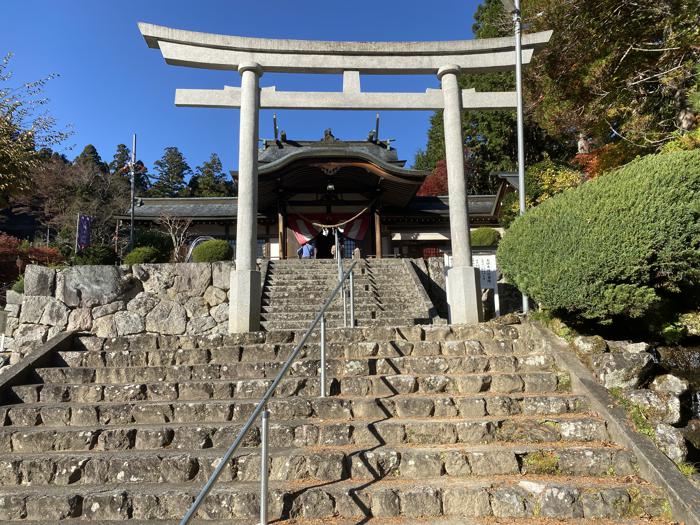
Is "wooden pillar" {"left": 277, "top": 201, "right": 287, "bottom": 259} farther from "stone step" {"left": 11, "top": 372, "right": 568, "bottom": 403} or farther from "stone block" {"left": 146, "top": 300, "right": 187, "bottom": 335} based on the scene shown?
"stone step" {"left": 11, "top": 372, "right": 568, "bottom": 403}

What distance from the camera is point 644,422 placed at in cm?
309

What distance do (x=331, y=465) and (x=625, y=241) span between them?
3.30 metres

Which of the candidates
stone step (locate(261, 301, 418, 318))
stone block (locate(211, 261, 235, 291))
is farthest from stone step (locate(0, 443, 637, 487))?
stone block (locate(211, 261, 235, 291))

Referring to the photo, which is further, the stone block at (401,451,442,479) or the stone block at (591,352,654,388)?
the stone block at (591,352,654,388)

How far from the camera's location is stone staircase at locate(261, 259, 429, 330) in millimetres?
7044

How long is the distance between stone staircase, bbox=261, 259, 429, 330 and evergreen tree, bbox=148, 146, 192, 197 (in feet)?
112

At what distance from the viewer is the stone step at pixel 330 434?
3.24 meters

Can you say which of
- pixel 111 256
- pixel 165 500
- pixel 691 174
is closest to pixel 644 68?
pixel 691 174

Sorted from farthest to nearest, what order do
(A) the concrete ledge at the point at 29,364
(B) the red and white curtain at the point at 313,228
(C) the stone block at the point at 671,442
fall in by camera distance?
(B) the red and white curtain at the point at 313,228, (A) the concrete ledge at the point at 29,364, (C) the stone block at the point at 671,442

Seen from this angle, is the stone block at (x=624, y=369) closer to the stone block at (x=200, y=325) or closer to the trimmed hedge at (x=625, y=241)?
the trimmed hedge at (x=625, y=241)

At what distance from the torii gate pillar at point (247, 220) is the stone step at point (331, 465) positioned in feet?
9.45

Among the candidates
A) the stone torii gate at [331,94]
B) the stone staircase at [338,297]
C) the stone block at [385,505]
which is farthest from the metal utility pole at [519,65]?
the stone block at [385,505]

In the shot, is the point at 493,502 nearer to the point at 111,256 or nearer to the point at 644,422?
the point at 644,422

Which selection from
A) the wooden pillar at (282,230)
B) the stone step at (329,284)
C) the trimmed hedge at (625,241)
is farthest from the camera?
the wooden pillar at (282,230)
